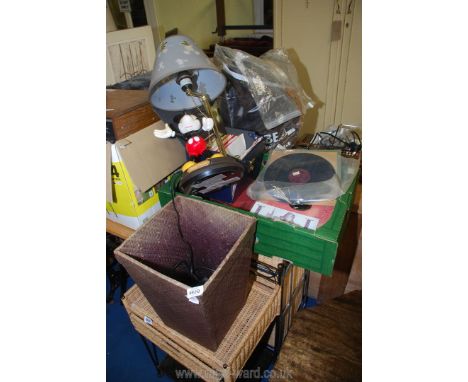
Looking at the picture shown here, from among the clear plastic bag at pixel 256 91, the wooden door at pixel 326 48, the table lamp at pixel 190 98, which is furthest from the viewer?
the wooden door at pixel 326 48

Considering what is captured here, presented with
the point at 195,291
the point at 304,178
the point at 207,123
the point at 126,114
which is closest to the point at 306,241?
the point at 304,178

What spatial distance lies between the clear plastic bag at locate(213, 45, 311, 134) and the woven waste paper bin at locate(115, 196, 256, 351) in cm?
48

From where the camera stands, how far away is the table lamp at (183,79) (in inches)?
31.6

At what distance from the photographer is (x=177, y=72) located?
831mm

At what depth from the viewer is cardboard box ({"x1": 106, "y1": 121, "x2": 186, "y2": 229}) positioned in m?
1.03

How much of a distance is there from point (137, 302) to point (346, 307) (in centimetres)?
77

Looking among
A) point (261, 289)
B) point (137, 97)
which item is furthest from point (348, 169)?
point (137, 97)

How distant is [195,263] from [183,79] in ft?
2.00

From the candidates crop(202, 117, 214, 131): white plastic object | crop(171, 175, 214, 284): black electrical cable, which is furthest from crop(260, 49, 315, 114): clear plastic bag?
crop(171, 175, 214, 284): black electrical cable

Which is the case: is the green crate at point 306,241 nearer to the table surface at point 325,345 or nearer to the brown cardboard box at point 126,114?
the table surface at point 325,345

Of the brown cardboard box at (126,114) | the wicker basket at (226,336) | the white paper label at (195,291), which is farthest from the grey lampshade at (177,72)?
the wicker basket at (226,336)

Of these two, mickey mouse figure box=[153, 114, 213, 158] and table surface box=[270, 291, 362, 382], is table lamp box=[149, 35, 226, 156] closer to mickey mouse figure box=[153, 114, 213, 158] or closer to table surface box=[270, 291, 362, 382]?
mickey mouse figure box=[153, 114, 213, 158]

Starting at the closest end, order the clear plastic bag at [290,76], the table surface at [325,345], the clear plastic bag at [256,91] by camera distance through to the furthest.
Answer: the table surface at [325,345], the clear plastic bag at [256,91], the clear plastic bag at [290,76]

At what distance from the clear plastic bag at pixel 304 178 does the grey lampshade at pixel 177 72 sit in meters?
0.34
